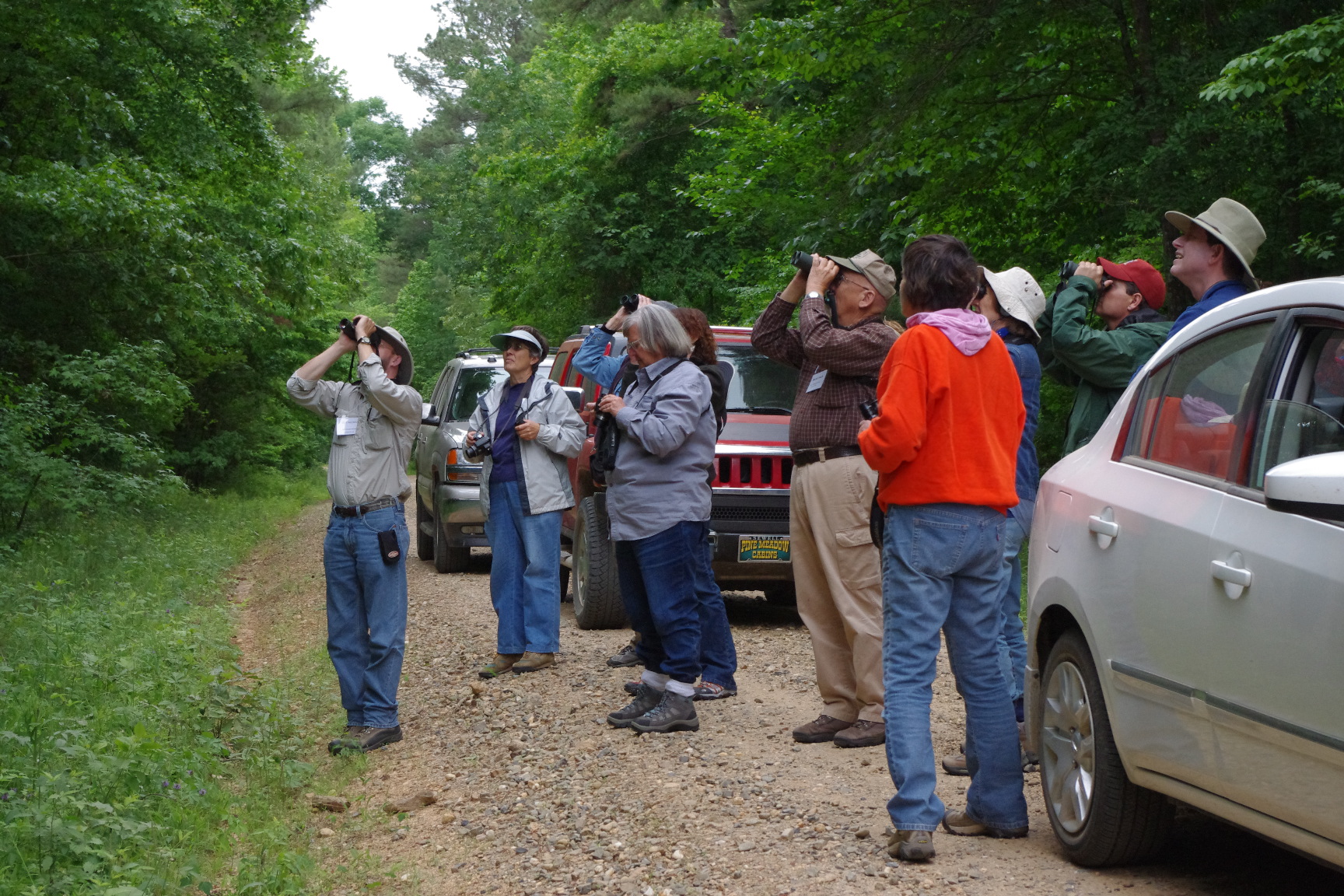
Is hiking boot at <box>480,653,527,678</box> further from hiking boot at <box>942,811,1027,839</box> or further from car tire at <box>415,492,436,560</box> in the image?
car tire at <box>415,492,436,560</box>

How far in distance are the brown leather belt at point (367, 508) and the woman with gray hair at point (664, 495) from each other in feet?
3.60

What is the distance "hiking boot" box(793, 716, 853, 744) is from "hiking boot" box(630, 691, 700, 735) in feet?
1.82

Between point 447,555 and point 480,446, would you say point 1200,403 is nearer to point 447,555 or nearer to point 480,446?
point 480,446

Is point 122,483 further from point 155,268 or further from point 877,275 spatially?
point 877,275

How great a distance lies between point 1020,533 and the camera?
225 inches

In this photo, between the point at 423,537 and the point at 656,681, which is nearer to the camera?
the point at 656,681

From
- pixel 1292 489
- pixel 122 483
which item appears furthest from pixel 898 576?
pixel 122 483

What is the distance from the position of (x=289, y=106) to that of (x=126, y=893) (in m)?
32.3

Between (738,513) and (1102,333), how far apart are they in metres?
4.31

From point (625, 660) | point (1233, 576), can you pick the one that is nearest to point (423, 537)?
point (625, 660)

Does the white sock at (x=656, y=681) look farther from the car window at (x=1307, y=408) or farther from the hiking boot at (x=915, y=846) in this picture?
the car window at (x=1307, y=408)

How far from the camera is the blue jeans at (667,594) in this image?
644cm

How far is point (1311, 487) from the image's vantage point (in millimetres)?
2969

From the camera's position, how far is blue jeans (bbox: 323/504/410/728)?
6.71 metres
